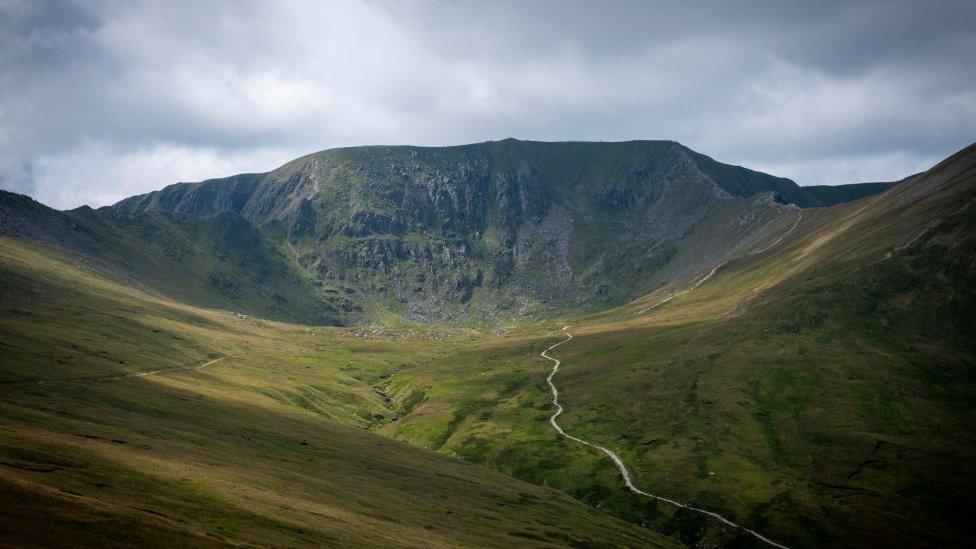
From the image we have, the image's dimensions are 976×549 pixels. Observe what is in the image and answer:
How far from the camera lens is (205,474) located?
253 ft

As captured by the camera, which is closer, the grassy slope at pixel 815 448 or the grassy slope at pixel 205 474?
the grassy slope at pixel 205 474

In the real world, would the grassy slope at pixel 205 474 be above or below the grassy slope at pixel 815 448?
above

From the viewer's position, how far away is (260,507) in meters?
67.0

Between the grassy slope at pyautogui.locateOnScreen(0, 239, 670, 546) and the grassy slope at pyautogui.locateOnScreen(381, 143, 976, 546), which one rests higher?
the grassy slope at pyautogui.locateOnScreen(0, 239, 670, 546)

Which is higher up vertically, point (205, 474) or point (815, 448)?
point (205, 474)

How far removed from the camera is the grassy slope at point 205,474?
50.6 m

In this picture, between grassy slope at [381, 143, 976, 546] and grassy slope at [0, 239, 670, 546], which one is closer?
grassy slope at [0, 239, 670, 546]

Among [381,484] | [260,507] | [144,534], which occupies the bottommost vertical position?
[381,484]

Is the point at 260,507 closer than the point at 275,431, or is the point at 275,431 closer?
the point at 260,507

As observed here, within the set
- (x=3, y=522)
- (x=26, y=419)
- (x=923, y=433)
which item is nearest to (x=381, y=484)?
(x=26, y=419)

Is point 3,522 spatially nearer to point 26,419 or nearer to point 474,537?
point 26,419

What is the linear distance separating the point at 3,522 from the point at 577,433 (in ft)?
553

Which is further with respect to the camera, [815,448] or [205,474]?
[815,448]

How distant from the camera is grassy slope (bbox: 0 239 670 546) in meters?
50.6
